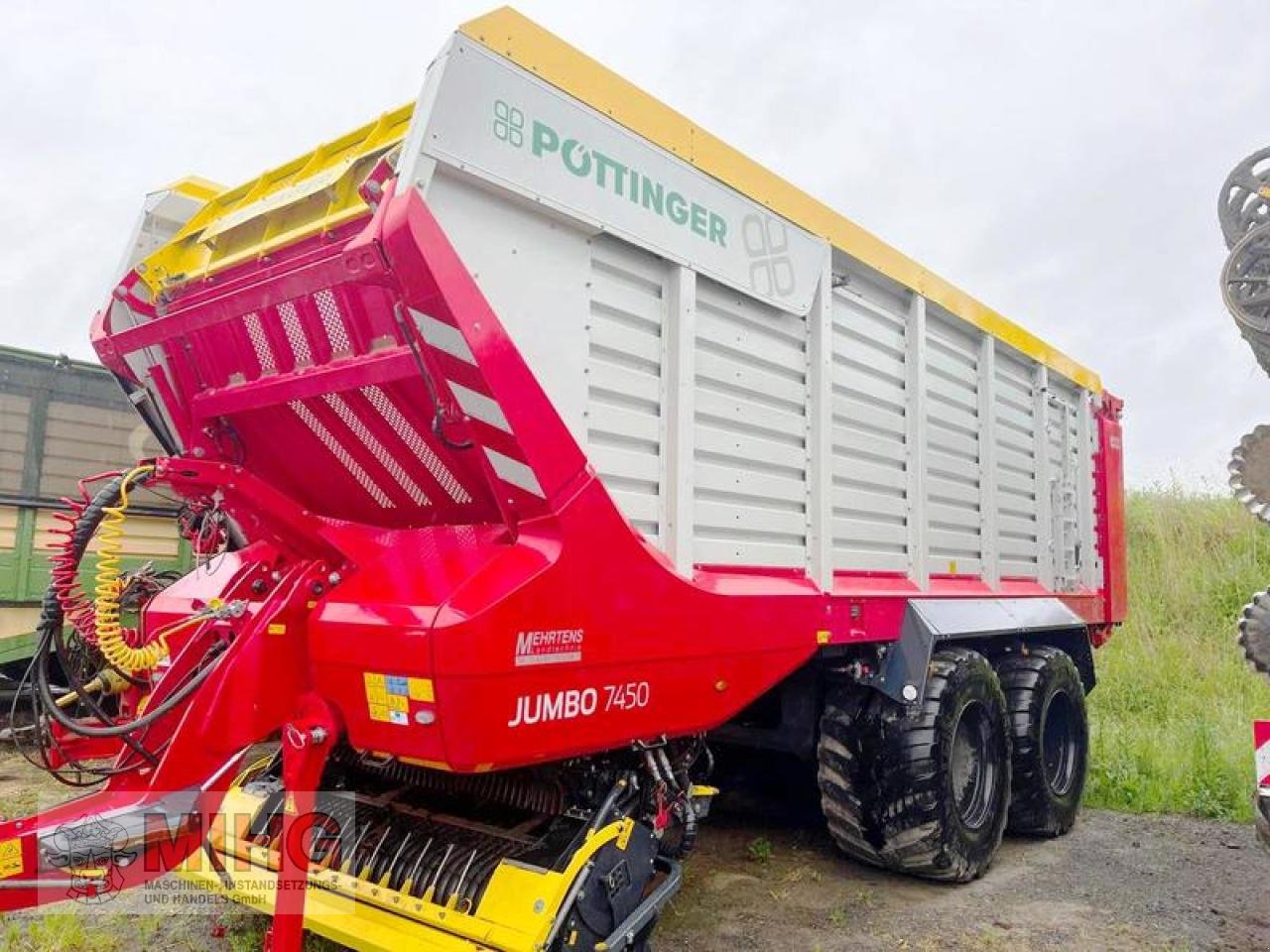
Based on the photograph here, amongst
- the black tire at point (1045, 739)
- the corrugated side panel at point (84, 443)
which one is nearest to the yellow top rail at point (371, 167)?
the black tire at point (1045, 739)

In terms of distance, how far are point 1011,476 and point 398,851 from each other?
3954 millimetres

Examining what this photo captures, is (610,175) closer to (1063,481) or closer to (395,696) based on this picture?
(395,696)

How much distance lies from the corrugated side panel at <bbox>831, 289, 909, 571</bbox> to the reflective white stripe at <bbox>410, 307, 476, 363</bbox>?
1.93 meters

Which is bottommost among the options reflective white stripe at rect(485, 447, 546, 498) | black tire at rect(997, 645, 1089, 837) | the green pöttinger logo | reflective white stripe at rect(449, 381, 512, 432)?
black tire at rect(997, 645, 1089, 837)

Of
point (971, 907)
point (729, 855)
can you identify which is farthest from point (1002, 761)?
point (729, 855)

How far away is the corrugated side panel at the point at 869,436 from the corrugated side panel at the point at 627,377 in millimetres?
1077

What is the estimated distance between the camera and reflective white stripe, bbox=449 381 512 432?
2580 mm

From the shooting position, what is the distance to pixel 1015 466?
5.66 m

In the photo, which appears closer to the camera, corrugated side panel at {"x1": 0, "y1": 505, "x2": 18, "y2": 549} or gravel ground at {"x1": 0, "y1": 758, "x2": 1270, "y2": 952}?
gravel ground at {"x1": 0, "y1": 758, "x2": 1270, "y2": 952}

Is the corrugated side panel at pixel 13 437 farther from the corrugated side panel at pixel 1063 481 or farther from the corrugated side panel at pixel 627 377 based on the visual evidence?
the corrugated side panel at pixel 1063 481

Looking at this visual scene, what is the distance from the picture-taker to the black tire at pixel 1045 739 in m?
5.11

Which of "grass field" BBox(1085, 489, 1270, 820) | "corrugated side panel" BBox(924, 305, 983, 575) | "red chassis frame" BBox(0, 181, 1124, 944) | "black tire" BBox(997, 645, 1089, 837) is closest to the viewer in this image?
"red chassis frame" BBox(0, 181, 1124, 944)

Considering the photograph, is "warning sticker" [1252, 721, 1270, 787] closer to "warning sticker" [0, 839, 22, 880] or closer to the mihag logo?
the mihag logo

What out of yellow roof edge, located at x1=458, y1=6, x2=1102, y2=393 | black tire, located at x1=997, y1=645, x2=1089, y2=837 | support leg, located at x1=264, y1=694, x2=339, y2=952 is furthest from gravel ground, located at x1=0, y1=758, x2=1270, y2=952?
yellow roof edge, located at x1=458, y1=6, x2=1102, y2=393
